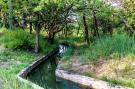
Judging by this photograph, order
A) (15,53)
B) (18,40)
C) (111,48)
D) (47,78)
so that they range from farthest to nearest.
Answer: (18,40) < (15,53) < (111,48) < (47,78)

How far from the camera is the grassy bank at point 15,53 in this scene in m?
11.5

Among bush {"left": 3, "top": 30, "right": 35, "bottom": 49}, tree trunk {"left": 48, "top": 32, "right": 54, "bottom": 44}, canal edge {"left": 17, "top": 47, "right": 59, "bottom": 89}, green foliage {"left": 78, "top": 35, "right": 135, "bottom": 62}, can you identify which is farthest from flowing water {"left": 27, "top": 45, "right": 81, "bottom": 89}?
tree trunk {"left": 48, "top": 32, "right": 54, "bottom": 44}

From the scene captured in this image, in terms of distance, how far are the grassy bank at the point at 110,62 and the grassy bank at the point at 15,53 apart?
→ 6.30 feet

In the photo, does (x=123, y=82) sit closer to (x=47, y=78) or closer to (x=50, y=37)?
(x=47, y=78)

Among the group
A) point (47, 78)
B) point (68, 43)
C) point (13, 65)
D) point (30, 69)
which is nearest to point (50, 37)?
point (68, 43)

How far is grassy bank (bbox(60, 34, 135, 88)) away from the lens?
12.6m

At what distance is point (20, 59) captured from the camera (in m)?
15.2

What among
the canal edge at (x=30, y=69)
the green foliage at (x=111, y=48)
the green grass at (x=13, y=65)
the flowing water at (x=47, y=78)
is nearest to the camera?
the green grass at (x=13, y=65)

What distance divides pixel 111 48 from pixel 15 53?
189 inches

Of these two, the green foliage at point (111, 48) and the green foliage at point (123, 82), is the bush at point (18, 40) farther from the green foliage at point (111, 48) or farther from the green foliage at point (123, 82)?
the green foliage at point (123, 82)

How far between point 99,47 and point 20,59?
3544mm

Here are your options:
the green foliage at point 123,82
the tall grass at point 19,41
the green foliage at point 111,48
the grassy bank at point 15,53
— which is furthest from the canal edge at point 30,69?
the green foliage at point 123,82

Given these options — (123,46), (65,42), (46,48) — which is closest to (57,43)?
(65,42)

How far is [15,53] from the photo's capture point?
53.9 feet
